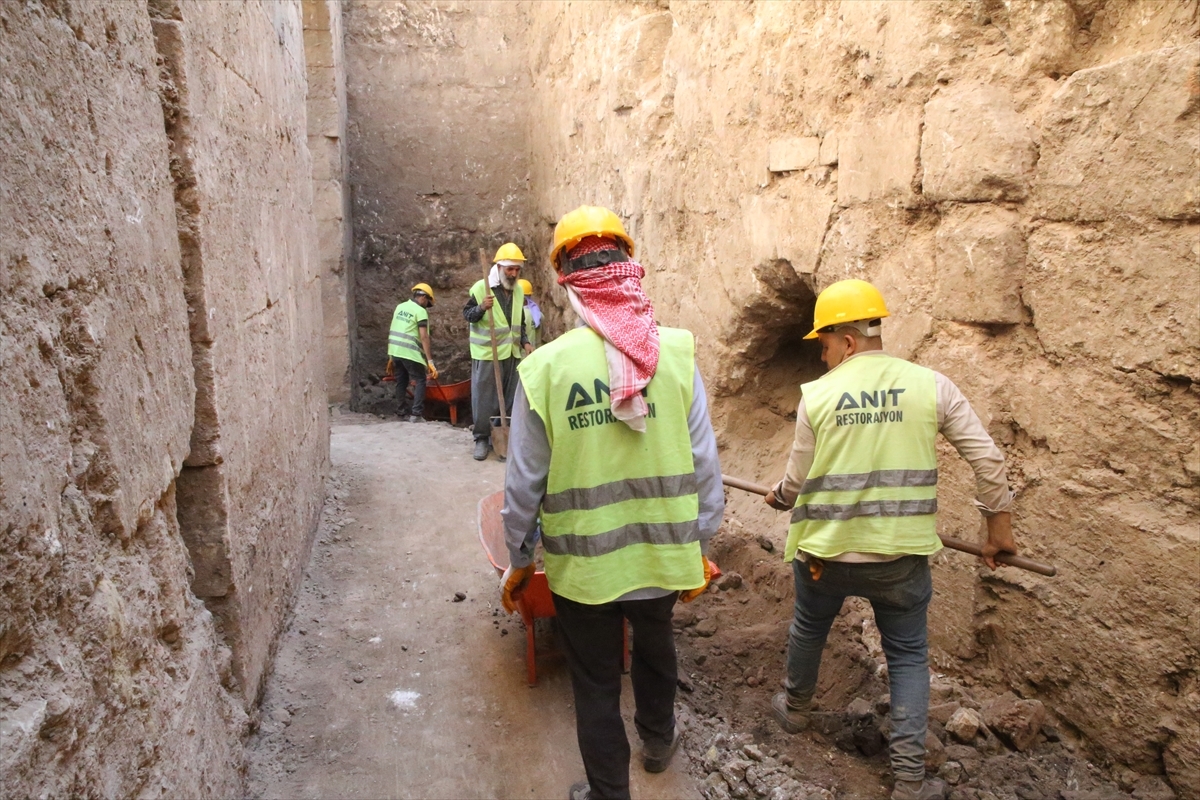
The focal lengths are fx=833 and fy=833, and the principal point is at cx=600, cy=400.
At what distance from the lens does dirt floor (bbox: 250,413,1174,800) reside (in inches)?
Answer: 112

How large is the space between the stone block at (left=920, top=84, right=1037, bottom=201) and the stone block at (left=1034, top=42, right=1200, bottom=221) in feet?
0.28

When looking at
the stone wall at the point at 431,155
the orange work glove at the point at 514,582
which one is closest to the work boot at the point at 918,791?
the orange work glove at the point at 514,582

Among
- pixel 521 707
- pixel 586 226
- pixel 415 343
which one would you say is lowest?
pixel 521 707

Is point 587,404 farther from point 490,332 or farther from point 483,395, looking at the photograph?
point 483,395

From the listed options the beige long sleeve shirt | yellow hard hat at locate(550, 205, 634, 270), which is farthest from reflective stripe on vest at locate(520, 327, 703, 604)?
the beige long sleeve shirt

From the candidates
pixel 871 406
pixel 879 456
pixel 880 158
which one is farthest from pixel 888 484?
pixel 880 158

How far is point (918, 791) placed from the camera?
9.02ft

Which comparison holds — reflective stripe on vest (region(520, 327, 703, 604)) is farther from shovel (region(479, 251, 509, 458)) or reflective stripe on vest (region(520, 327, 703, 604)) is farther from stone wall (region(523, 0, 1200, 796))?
shovel (region(479, 251, 509, 458))

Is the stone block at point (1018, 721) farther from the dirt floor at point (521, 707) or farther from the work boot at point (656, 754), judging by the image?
the work boot at point (656, 754)

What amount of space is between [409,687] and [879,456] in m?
2.08

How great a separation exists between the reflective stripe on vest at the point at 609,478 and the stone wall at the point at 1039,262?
4.28ft

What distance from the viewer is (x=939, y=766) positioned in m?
2.90

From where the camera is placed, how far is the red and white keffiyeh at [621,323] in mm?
2439

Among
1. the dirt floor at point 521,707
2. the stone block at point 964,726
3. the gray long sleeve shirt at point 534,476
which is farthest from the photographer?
the stone block at point 964,726
